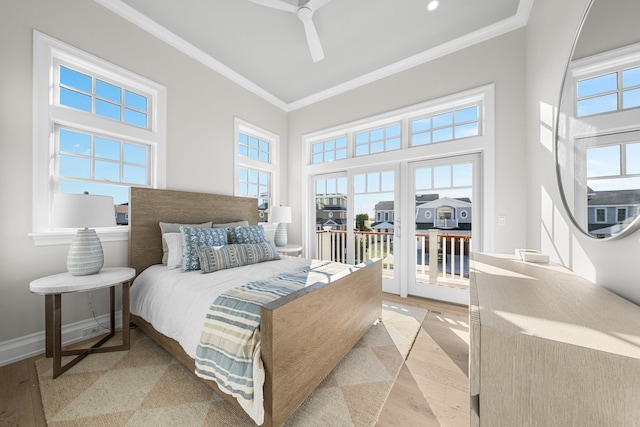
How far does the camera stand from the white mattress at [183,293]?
1.54m

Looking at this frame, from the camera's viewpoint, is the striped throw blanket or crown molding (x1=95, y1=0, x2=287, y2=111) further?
crown molding (x1=95, y1=0, x2=287, y2=111)

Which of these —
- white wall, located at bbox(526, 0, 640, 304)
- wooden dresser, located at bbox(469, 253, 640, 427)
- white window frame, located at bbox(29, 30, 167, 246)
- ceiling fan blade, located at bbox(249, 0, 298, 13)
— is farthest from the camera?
ceiling fan blade, located at bbox(249, 0, 298, 13)

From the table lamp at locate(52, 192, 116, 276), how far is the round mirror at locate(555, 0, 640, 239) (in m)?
2.99

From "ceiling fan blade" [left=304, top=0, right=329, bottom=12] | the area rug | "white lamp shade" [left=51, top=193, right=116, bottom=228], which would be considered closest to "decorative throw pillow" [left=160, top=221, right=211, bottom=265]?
"white lamp shade" [left=51, top=193, right=116, bottom=228]

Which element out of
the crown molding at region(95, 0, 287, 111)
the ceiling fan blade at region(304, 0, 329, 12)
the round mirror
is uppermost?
the crown molding at region(95, 0, 287, 111)

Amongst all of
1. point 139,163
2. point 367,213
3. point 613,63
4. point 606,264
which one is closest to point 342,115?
point 367,213

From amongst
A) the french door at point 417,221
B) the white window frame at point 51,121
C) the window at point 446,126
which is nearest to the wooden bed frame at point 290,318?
the white window frame at point 51,121

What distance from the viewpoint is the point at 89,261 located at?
6.23 feet

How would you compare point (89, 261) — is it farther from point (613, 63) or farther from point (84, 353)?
point (613, 63)

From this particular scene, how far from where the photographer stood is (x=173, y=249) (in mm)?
2381

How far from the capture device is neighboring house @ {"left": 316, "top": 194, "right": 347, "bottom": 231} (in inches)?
157

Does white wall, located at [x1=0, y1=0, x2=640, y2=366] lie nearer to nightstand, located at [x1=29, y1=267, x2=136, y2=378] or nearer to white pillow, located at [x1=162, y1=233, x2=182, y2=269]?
nightstand, located at [x1=29, y1=267, x2=136, y2=378]

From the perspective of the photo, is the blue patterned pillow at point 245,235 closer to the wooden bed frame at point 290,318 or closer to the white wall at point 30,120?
the wooden bed frame at point 290,318

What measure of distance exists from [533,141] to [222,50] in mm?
3697
